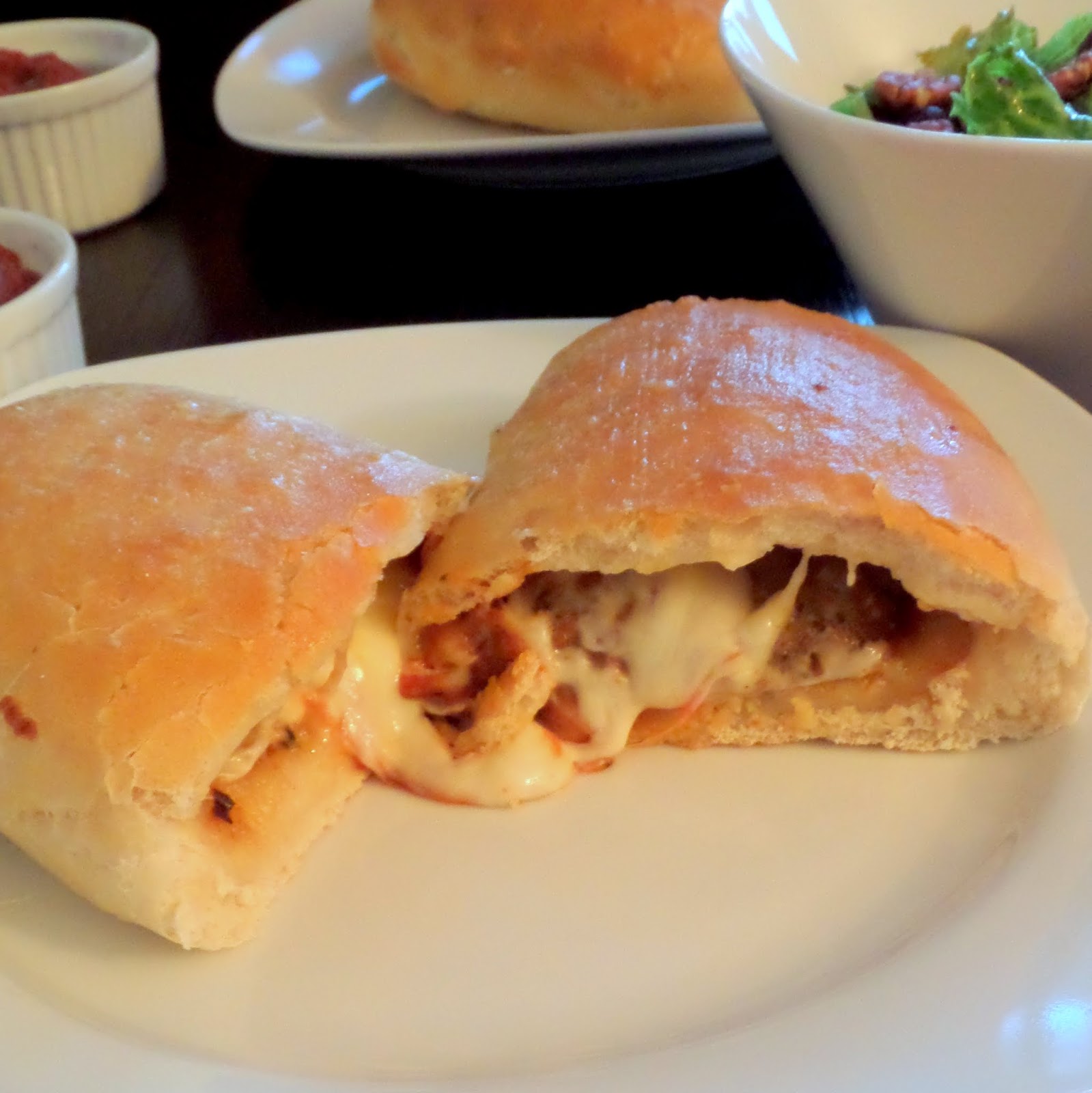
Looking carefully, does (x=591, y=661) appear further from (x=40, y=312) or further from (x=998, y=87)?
(x=40, y=312)

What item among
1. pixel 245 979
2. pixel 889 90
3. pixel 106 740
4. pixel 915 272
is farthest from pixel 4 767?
pixel 889 90

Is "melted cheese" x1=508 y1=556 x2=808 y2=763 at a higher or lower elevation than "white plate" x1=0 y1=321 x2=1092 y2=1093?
higher

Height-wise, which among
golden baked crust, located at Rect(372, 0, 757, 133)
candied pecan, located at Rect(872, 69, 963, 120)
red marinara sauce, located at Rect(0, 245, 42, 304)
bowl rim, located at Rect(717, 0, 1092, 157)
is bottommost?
red marinara sauce, located at Rect(0, 245, 42, 304)

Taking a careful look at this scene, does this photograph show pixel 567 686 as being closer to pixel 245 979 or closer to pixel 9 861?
Answer: pixel 245 979

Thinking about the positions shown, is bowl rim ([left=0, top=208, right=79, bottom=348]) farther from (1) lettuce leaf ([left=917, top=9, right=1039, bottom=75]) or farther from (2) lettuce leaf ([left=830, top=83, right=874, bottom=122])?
(1) lettuce leaf ([left=917, top=9, right=1039, bottom=75])

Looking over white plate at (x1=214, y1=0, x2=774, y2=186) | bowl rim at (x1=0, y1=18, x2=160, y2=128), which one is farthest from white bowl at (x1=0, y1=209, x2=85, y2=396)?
white plate at (x1=214, y1=0, x2=774, y2=186)

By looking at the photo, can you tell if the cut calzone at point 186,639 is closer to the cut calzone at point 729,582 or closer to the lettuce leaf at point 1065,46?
the cut calzone at point 729,582

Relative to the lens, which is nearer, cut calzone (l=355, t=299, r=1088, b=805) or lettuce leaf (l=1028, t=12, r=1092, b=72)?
cut calzone (l=355, t=299, r=1088, b=805)
